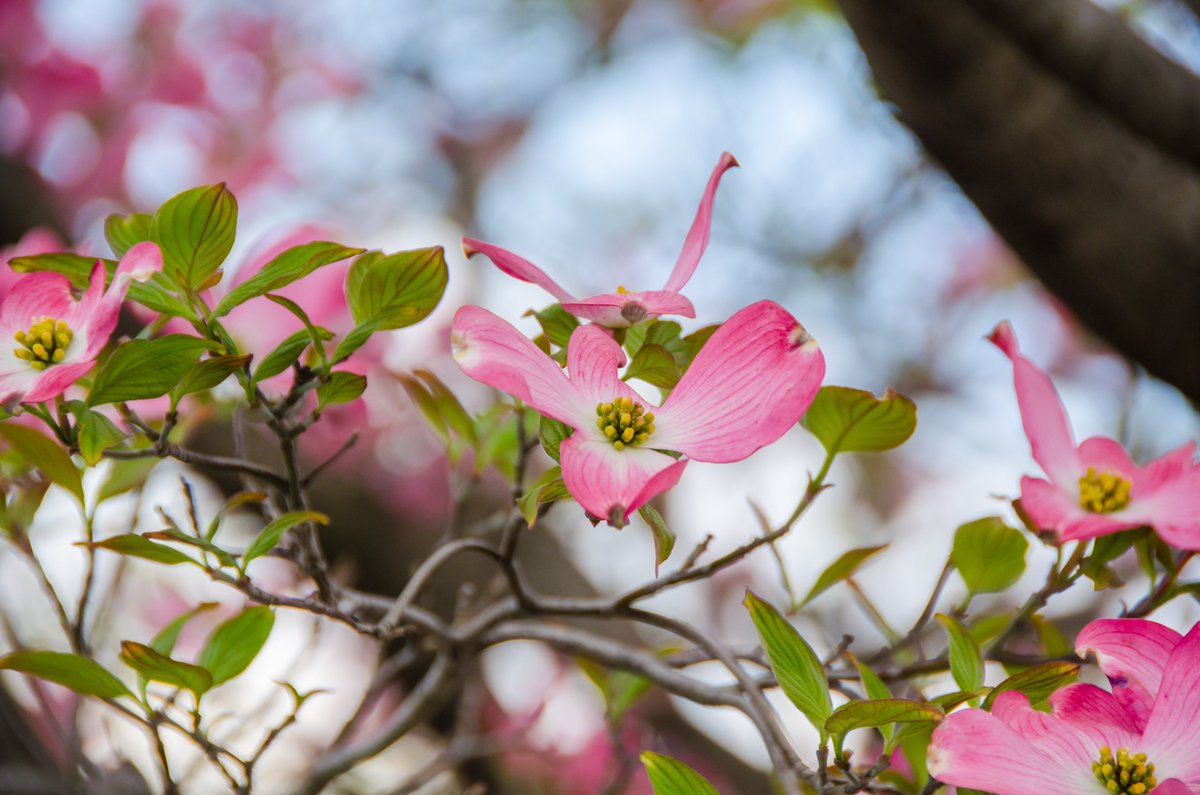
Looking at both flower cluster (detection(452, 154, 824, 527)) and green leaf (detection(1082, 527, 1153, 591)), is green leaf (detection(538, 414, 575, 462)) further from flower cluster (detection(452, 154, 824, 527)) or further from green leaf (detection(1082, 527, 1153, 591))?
green leaf (detection(1082, 527, 1153, 591))

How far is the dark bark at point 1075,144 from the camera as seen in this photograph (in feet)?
1.80

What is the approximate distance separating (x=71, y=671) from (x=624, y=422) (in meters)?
0.29

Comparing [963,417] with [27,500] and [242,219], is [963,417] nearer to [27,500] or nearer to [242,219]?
[242,219]

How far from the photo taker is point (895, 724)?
1.30 feet

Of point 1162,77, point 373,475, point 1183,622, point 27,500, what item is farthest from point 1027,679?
point 373,475

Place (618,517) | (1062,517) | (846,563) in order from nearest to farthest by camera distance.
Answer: (618,517), (1062,517), (846,563)

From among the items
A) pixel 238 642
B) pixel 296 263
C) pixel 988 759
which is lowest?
pixel 238 642

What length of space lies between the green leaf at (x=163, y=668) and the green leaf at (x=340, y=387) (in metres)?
0.13

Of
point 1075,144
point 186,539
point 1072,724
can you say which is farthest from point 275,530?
point 1075,144

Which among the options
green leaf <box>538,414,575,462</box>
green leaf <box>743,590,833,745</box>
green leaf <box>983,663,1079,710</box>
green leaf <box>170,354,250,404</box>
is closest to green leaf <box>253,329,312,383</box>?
green leaf <box>170,354,250,404</box>

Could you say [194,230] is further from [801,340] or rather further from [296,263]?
[801,340]

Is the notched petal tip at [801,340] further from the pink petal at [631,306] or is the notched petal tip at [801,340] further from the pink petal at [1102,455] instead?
the pink petal at [1102,455]

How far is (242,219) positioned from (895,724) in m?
1.99

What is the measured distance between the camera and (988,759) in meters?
0.34
